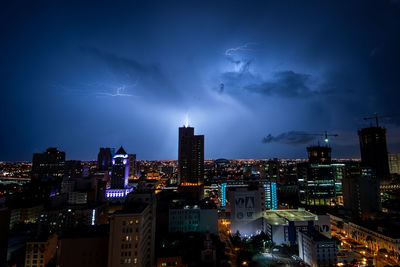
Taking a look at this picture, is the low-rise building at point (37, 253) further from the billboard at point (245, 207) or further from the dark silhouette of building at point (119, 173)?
the dark silhouette of building at point (119, 173)

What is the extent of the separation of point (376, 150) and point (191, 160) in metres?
86.9

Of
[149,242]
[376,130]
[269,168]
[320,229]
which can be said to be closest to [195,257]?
[149,242]

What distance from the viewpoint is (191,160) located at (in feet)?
280

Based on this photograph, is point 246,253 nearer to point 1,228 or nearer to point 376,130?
point 1,228

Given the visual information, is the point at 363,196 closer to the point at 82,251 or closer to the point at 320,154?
the point at 320,154

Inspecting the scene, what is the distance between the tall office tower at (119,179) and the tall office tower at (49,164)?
37544mm

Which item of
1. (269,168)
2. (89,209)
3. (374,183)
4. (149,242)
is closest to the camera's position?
(149,242)

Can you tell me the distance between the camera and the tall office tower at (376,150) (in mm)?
94250

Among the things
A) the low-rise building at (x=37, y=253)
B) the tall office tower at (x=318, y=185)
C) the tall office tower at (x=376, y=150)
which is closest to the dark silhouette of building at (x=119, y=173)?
the low-rise building at (x=37, y=253)

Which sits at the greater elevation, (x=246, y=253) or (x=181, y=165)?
(x=181, y=165)

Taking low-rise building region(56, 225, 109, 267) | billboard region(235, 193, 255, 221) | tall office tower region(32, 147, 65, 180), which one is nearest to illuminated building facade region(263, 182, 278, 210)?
billboard region(235, 193, 255, 221)

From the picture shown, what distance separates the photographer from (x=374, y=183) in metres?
58.2

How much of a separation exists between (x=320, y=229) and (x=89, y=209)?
49882 millimetres

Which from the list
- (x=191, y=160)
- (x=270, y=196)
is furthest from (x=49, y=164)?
(x=270, y=196)
